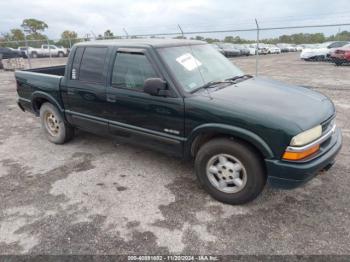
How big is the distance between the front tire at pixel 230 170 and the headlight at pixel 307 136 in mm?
429

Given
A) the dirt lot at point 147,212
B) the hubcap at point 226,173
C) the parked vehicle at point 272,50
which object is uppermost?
the parked vehicle at point 272,50

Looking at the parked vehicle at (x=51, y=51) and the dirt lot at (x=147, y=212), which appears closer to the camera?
the dirt lot at (x=147, y=212)

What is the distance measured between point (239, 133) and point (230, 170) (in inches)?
19.1

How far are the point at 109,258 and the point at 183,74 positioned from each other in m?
2.14

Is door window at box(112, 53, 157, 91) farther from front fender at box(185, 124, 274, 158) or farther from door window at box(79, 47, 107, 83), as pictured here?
front fender at box(185, 124, 274, 158)

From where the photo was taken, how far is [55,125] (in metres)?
5.12

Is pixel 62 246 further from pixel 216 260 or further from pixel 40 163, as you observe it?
pixel 40 163

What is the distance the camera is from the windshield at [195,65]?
11.3 ft

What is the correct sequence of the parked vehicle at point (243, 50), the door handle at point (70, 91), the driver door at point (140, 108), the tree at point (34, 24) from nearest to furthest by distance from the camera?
the driver door at point (140, 108) → the door handle at point (70, 91) → the parked vehicle at point (243, 50) → the tree at point (34, 24)

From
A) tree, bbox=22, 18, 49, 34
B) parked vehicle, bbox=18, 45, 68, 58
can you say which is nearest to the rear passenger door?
parked vehicle, bbox=18, 45, 68, 58

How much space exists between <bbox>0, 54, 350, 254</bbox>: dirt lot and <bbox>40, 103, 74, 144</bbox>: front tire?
1.65 ft

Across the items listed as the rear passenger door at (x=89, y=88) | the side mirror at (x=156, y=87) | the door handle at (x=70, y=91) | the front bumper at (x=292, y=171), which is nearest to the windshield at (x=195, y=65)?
the side mirror at (x=156, y=87)

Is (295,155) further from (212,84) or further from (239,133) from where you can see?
(212,84)

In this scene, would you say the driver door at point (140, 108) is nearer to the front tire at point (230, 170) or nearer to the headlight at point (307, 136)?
the front tire at point (230, 170)
